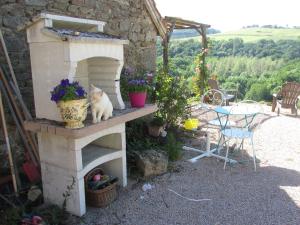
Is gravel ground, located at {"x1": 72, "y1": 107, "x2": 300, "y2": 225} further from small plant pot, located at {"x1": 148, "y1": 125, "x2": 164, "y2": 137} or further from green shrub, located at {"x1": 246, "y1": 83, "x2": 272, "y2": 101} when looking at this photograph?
green shrub, located at {"x1": 246, "y1": 83, "x2": 272, "y2": 101}

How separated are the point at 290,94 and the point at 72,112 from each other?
760 cm

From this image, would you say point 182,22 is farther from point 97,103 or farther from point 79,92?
point 79,92

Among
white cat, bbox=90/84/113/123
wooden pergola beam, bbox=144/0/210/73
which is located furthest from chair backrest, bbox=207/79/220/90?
white cat, bbox=90/84/113/123

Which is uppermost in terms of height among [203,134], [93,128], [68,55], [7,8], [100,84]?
[7,8]

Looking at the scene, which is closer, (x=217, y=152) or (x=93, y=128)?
(x=93, y=128)

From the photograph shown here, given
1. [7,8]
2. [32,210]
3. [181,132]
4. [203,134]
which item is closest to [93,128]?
[32,210]

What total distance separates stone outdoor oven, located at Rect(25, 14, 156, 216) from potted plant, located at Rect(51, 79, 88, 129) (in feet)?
0.37

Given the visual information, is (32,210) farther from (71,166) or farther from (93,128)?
(93,128)

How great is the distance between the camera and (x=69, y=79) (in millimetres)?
2785

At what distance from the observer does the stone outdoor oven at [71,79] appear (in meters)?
2.79

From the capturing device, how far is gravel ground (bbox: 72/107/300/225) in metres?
3.18

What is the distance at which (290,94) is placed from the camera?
852cm

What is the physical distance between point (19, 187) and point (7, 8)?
6.97 feet

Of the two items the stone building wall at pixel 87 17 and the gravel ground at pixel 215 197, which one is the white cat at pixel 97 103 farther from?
the stone building wall at pixel 87 17
